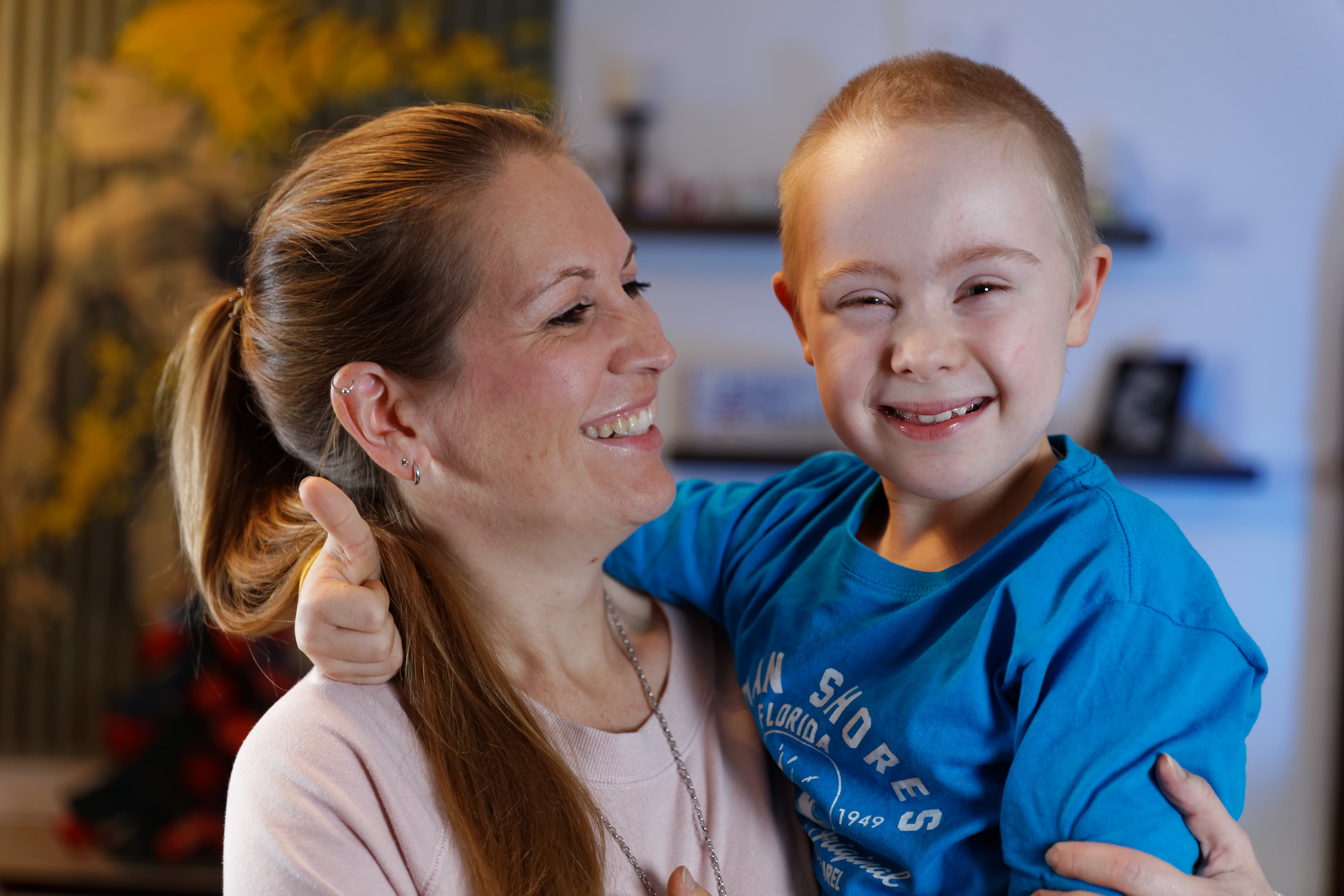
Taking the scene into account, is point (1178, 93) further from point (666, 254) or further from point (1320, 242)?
point (666, 254)

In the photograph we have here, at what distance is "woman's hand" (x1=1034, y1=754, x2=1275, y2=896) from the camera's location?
92 centimetres

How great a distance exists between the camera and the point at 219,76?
3314 mm

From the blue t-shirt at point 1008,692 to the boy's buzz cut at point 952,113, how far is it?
0.89 ft

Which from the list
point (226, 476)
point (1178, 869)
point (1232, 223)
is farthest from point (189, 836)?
point (1232, 223)

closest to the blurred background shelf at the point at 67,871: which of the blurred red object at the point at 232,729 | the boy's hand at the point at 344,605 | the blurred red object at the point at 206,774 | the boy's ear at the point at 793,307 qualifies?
the blurred red object at the point at 206,774

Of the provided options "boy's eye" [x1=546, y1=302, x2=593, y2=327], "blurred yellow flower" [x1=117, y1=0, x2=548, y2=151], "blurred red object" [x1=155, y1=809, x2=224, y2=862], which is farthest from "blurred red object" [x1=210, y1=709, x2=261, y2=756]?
"boy's eye" [x1=546, y1=302, x2=593, y2=327]

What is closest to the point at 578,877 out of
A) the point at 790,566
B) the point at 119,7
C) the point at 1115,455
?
the point at 790,566

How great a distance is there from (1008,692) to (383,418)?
762mm

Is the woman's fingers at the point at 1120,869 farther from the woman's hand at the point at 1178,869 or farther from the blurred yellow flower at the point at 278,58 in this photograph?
the blurred yellow flower at the point at 278,58

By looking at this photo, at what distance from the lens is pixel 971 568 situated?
3.56ft

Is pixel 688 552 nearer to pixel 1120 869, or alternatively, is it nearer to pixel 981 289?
pixel 981 289

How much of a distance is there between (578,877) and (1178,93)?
9.73 feet

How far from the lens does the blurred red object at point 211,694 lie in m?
2.85

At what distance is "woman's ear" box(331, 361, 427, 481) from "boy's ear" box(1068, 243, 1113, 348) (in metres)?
0.76
